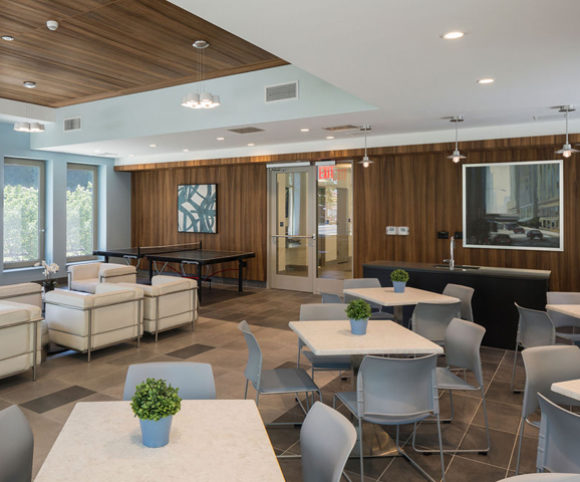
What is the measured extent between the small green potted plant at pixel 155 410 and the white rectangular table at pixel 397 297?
3.09m

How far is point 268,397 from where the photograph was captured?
14.4 feet

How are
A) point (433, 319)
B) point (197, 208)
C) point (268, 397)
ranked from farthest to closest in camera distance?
1. point (197, 208)
2. point (433, 319)
3. point (268, 397)

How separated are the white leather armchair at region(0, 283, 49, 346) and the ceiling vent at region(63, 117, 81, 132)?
4.21 meters

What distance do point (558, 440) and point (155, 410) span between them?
1870 mm

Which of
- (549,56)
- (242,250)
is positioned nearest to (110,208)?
(242,250)

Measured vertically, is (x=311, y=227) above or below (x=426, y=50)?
below

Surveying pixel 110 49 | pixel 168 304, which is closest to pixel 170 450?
pixel 168 304

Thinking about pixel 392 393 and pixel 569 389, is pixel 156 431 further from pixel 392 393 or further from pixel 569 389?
pixel 569 389

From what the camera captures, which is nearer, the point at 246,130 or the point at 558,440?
the point at 558,440

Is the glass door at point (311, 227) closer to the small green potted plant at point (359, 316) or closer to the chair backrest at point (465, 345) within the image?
the chair backrest at point (465, 345)

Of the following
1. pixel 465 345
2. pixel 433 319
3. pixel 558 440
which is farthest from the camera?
pixel 433 319

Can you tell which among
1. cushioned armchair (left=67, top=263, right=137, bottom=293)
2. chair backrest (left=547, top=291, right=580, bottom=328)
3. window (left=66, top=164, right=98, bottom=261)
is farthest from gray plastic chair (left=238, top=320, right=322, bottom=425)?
window (left=66, top=164, right=98, bottom=261)

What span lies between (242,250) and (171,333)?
14.0 feet

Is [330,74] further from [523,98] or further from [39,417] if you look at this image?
[39,417]
